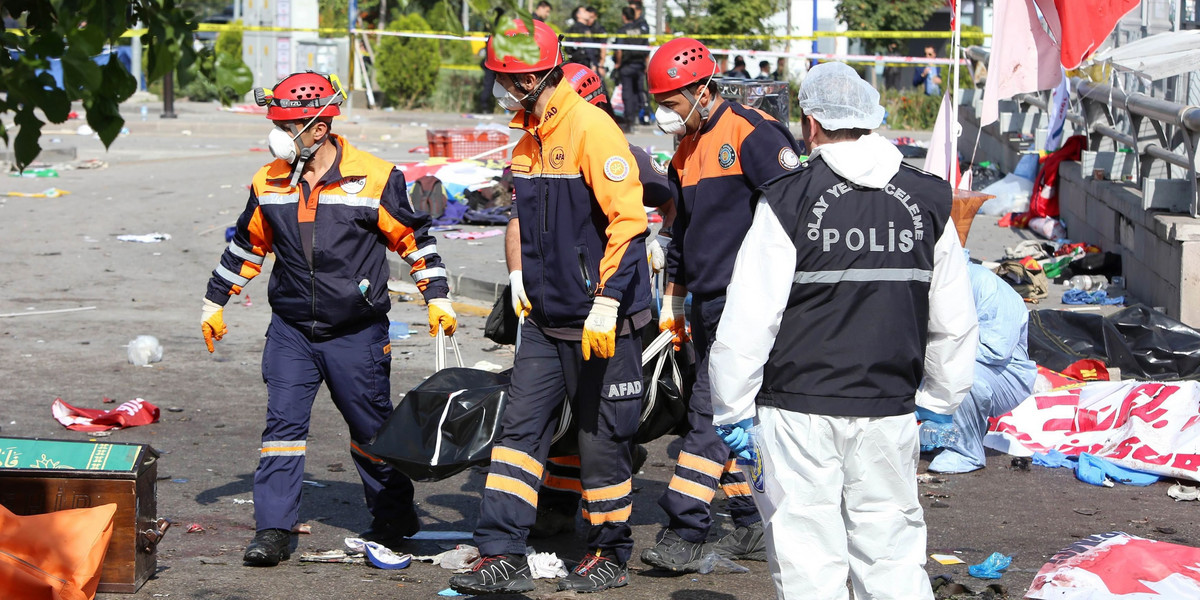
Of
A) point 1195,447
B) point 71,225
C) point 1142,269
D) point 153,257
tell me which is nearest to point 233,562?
point 1195,447

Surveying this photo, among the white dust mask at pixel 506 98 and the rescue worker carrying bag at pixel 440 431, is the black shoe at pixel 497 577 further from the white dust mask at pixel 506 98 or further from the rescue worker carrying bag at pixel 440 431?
the white dust mask at pixel 506 98

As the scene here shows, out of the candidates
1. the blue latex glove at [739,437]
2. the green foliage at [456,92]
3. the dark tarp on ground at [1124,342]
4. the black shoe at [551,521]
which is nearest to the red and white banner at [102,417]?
the black shoe at [551,521]

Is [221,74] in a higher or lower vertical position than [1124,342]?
higher

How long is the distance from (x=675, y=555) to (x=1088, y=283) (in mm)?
5726

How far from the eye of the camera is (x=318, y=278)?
5.08 metres

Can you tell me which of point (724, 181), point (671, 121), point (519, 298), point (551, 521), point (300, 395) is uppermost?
point (671, 121)

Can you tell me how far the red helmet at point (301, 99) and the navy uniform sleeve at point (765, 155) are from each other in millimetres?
1643

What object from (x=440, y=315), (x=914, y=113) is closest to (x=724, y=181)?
(x=440, y=315)

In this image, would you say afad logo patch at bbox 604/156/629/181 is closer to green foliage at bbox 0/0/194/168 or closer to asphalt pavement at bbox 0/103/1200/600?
asphalt pavement at bbox 0/103/1200/600

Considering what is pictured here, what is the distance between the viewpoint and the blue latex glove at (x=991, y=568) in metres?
4.80

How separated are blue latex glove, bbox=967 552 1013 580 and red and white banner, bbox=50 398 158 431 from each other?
449 centimetres

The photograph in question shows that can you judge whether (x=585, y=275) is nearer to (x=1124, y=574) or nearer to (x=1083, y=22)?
(x=1124, y=574)

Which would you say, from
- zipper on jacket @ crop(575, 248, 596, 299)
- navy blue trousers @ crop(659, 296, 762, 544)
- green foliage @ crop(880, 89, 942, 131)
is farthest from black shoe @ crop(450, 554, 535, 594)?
green foliage @ crop(880, 89, 942, 131)

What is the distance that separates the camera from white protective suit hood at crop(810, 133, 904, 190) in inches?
138
